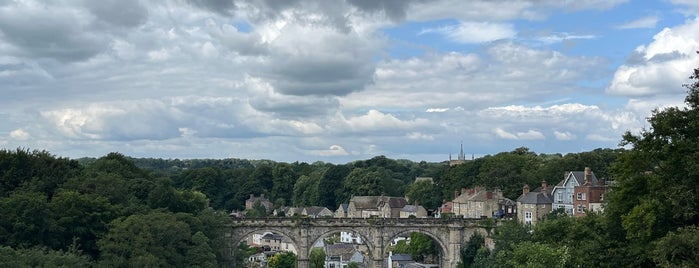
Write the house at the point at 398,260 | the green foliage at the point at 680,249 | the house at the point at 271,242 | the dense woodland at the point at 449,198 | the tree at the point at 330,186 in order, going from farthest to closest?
the tree at the point at 330,186 → the house at the point at 271,242 → the house at the point at 398,260 → the dense woodland at the point at 449,198 → the green foliage at the point at 680,249

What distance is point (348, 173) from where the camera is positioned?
444 feet

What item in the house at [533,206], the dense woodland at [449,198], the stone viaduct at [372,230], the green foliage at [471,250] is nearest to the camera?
the dense woodland at [449,198]

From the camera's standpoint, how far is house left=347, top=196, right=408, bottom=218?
4397 inches

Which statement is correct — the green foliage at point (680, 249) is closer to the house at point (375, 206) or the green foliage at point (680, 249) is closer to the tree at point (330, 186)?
the house at point (375, 206)

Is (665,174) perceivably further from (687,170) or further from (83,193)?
(83,193)

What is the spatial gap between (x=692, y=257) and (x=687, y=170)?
142 inches

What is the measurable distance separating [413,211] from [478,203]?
83.9ft

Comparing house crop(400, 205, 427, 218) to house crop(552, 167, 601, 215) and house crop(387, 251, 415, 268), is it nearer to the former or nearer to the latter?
house crop(387, 251, 415, 268)

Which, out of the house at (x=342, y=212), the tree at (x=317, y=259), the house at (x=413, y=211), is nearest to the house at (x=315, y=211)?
the house at (x=342, y=212)

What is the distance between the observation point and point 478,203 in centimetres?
8081

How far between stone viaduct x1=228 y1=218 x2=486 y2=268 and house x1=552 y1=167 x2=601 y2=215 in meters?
7.94

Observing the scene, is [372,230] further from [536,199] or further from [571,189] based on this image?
[571,189]

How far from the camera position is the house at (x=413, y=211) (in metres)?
103

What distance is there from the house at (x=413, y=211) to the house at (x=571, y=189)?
1296 inches
